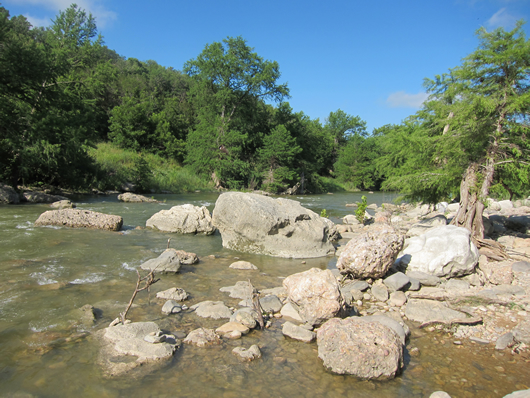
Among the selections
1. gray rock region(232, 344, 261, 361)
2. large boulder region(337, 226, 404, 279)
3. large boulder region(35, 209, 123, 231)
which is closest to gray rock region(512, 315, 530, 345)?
large boulder region(337, 226, 404, 279)

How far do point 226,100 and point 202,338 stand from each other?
35.0 m

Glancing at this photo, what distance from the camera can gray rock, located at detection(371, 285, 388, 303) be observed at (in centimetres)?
641

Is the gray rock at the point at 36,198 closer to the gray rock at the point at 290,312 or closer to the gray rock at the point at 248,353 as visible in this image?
the gray rock at the point at 290,312

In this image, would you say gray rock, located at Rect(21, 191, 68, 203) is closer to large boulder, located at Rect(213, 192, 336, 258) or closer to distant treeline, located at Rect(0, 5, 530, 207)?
distant treeline, located at Rect(0, 5, 530, 207)

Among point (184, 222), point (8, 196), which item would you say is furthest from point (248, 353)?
point (8, 196)

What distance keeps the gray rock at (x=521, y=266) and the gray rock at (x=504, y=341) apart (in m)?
3.00

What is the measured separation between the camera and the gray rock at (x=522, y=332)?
4.74 m

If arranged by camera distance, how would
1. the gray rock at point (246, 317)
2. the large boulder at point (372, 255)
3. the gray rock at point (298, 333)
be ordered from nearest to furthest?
the gray rock at point (298, 333), the gray rock at point (246, 317), the large boulder at point (372, 255)

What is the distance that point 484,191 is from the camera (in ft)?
29.4

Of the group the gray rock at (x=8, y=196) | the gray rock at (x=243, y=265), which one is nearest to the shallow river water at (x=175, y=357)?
the gray rock at (x=243, y=265)

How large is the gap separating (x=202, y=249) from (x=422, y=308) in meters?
6.34

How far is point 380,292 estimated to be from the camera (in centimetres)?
654

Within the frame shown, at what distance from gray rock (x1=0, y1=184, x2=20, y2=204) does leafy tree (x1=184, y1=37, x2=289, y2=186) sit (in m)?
19.7

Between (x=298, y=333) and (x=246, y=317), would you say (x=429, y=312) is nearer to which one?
(x=298, y=333)
